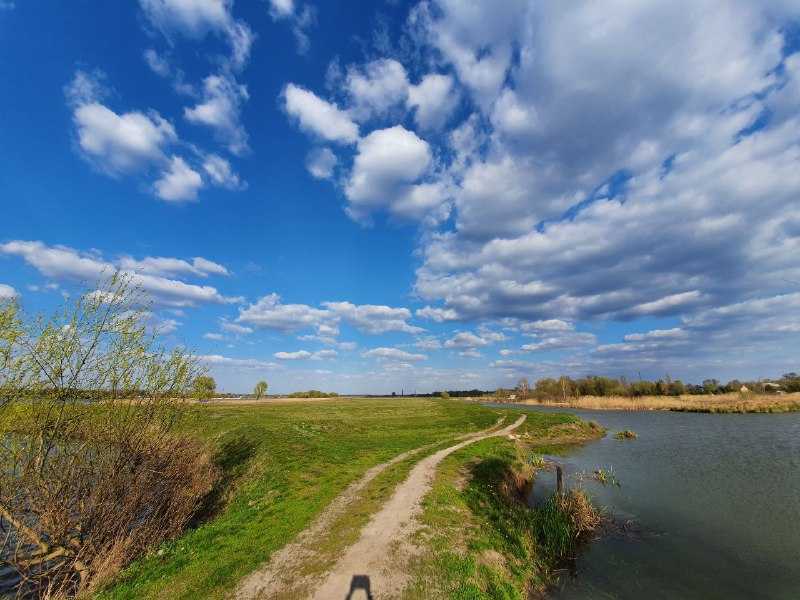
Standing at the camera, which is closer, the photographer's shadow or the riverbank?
the photographer's shadow

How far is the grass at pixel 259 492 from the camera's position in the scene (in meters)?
12.6

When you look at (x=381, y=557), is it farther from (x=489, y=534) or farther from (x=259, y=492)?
(x=259, y=492)

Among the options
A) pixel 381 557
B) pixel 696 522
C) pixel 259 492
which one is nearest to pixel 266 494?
pixel 259 492

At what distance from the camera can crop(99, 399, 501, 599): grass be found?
12.6 m

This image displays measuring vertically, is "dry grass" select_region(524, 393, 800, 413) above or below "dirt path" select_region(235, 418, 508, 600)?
above

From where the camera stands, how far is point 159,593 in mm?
11602

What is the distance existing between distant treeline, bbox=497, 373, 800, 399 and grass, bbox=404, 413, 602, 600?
12232cm

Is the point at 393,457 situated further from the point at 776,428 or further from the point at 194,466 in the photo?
the point at 776,428

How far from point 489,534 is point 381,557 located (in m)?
5.74

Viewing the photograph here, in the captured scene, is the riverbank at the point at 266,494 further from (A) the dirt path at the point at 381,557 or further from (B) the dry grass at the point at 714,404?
(B) the dry grass at the point at 714,404

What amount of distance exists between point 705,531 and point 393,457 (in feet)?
61.2

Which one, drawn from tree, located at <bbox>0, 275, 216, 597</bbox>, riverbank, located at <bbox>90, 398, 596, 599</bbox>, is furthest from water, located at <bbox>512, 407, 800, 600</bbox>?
tree, located at <bbox>0, 275, 216, 597</bbox>

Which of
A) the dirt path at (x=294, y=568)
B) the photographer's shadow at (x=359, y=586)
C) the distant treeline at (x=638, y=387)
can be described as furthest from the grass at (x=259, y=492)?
the distant treeline at (x=638, y=387)

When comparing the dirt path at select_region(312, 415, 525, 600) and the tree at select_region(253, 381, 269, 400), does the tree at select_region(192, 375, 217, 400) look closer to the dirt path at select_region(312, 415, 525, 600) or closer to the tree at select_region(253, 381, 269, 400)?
the dirt path at select_region(312, 415, 525, 600)
